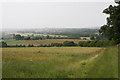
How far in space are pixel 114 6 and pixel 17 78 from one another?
2023cm

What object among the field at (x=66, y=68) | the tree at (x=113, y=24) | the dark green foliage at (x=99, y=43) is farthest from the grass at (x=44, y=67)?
the tree at (x=113, y=24)

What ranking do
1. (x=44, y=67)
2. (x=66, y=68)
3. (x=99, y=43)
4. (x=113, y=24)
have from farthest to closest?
(x=99, y=43), (x=113, y=24), (x=44, y=67), (x=66, y=68)

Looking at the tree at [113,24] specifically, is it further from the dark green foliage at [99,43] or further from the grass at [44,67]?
the grass at [44,67]

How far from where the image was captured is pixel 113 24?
21.0 metres

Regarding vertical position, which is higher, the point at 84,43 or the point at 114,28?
the point at 114,28

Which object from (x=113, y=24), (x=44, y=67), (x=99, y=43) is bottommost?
(x=44, y=67)

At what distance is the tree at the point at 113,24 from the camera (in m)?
20.4

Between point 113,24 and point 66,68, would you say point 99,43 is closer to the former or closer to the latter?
point 113,24

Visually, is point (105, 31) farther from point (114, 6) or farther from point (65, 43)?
point (65, 43)

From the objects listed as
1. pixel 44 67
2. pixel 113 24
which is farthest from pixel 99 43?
pixel 44 67

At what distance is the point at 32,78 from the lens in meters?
5.90

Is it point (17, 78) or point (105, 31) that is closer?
point (17, 78)

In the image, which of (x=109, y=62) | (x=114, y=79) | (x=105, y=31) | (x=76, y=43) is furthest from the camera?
(x=76, y=43)

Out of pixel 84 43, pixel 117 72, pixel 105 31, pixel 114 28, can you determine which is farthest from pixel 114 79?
pixel 84 43
